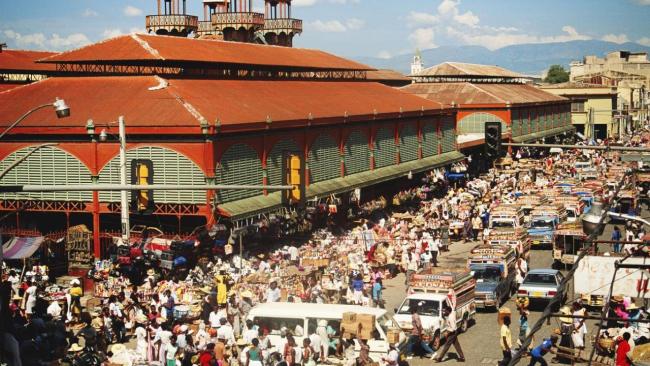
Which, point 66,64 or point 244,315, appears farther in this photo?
point 66,64

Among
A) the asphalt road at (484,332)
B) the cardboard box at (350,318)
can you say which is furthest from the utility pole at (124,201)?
the cardboard box at (350,318)

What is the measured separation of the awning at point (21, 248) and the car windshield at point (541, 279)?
16708 millimetres

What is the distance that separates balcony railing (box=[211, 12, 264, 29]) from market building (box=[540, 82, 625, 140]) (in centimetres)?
6871

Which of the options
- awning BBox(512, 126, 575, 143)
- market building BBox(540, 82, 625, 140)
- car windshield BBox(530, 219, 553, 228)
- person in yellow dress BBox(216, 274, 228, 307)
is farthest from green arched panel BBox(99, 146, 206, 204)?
market building BBox(540, 82, 625, 140)

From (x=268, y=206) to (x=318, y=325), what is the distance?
1653 cm

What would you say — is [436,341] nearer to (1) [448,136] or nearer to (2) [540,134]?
(1) [448,136]

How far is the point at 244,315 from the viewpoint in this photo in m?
29.5

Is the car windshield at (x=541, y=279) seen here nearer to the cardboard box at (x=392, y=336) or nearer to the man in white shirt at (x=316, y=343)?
the cardboard box at (x=392, y=336)

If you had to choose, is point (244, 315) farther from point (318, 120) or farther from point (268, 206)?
point (318, 120)

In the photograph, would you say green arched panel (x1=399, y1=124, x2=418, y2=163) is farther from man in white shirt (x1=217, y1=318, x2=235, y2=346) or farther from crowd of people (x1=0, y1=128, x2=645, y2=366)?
man in white shirt (x1=217, y1=318, x2=235, y2=346)

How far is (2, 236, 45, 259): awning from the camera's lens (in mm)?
33906

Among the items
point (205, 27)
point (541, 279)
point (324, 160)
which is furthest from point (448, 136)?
point (541, 279)

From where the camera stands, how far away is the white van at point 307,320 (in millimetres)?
24891

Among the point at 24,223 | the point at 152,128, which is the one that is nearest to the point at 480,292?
the point at 152,128
